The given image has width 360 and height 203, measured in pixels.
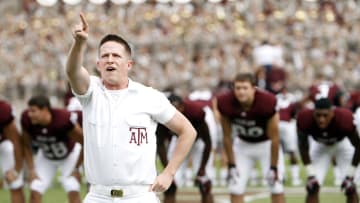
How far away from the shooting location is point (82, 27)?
18.4 ft

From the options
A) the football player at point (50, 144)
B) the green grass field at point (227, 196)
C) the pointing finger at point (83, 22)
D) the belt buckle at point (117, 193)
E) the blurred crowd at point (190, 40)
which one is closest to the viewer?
the pointing finger at point (83, 22)

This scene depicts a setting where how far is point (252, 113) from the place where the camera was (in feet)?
33.3

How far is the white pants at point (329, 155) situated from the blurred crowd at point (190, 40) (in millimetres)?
8068

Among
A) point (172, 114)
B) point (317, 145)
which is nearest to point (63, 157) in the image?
point (317, 145)

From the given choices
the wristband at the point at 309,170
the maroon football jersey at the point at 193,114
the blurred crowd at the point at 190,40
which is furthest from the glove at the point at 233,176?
the blurred crowd at the point at 190,40

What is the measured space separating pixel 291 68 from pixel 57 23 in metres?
6.71

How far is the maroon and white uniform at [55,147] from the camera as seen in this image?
33.8 ft

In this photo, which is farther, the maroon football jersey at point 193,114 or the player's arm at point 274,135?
the maroon football jersey at point 193,114

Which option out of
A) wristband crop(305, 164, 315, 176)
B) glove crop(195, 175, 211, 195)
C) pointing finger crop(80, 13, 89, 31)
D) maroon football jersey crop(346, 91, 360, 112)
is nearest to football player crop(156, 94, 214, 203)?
glove crop(195, 175, 211, 195)

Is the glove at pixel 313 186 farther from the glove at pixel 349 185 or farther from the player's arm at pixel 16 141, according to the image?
the player's arm at pixel 16 141

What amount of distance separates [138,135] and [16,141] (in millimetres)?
4765

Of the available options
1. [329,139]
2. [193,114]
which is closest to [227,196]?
[193,114]

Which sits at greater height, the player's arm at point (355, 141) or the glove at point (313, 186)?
the player's arm at point (355, 141)

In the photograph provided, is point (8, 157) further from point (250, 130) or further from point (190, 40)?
point (190, 40)
